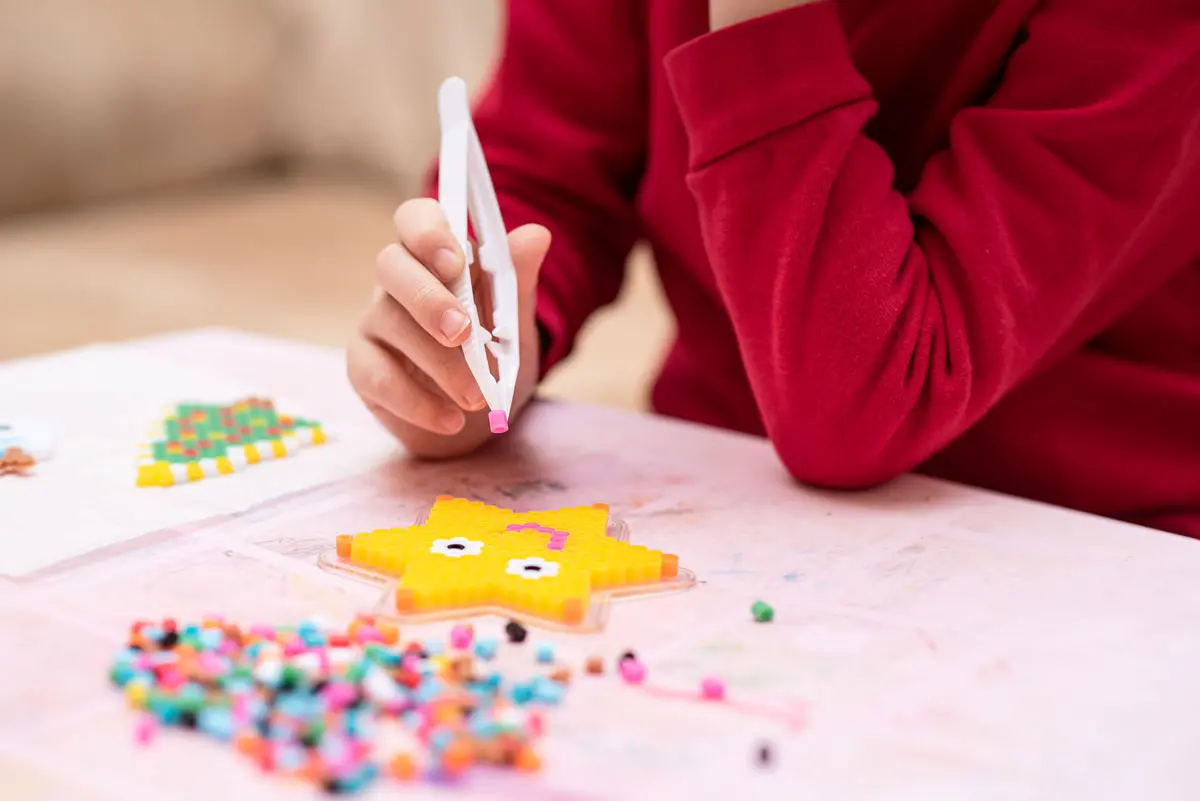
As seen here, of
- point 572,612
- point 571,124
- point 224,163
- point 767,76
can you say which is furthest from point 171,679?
point 224,163

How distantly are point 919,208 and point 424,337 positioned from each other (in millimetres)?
245

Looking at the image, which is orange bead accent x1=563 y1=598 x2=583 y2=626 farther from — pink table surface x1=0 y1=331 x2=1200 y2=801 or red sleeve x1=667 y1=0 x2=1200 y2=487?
red sleeve x1=667 y1=0 x2=1200 y2=487

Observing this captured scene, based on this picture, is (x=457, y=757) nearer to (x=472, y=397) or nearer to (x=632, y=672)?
(x=632, y=672)

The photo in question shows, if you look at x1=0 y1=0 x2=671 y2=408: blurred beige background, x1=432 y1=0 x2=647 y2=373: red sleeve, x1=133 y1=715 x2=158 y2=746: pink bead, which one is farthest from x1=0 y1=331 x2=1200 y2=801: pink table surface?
x1=0 y1=0 x2=671 y2=408: blurred beige background

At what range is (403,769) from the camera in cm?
32

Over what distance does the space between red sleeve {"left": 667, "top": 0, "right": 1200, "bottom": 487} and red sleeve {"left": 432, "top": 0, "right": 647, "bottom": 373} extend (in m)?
0.19

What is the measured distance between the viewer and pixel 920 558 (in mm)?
487

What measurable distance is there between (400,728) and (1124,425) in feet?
1.53

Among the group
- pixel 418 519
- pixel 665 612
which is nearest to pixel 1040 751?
pixel 665 612

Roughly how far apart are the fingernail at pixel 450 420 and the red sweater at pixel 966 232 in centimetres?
14

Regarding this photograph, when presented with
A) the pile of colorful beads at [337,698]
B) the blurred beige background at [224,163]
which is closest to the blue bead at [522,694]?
the pile of colorful beads at [337,698]

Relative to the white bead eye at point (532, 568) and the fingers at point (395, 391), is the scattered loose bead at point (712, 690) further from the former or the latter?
the fingers at point (395, 391)

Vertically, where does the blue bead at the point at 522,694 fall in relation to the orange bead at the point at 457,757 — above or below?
below

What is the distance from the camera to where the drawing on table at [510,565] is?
42 centimetres
